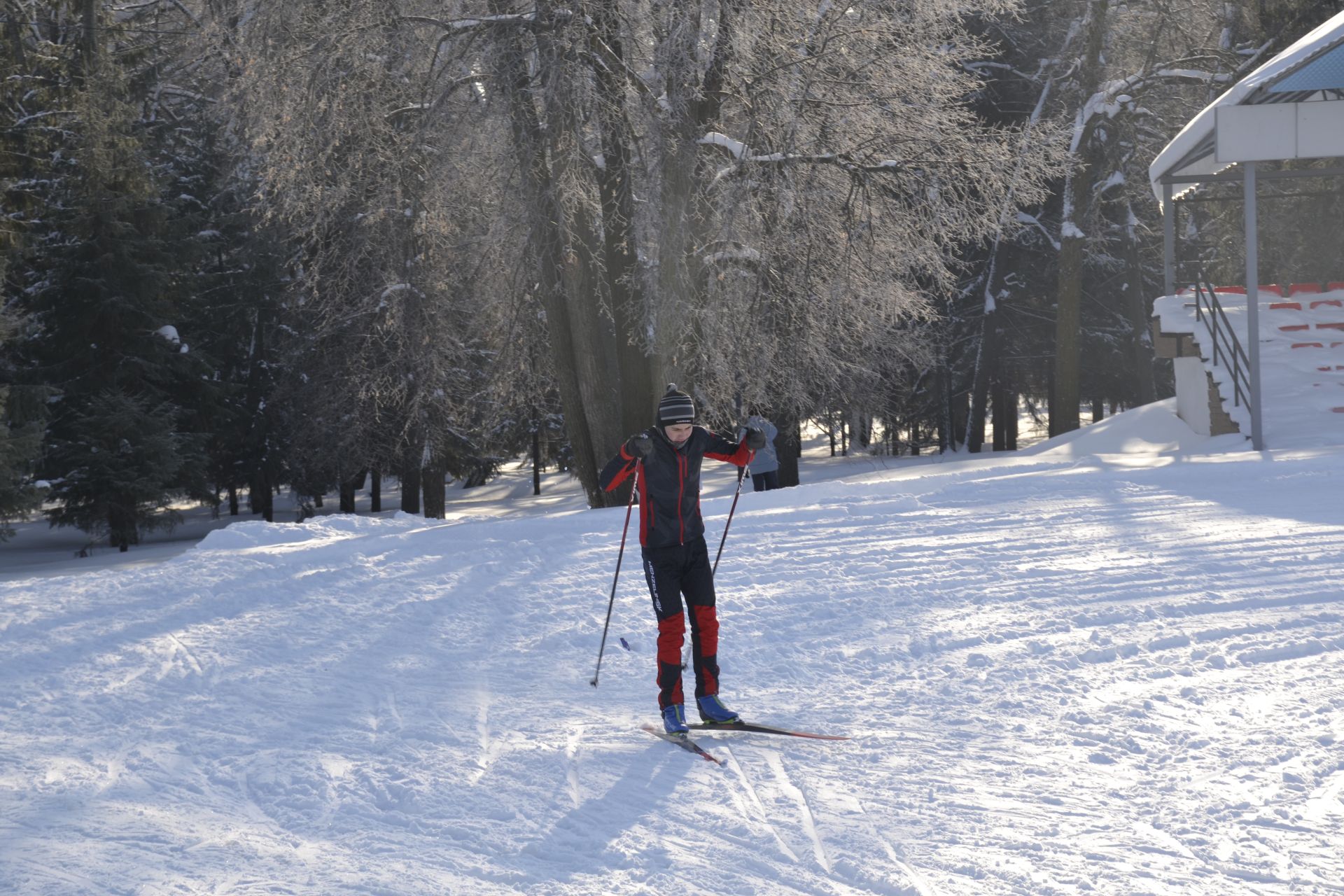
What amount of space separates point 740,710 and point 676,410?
1730 mm

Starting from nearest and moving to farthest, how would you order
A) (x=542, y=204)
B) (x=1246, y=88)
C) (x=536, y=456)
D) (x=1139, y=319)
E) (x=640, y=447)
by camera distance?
(x=640, y=447), (x=542, y=204), (x=1246, y=88), (x=1139, y=319), (x=536, y=456)

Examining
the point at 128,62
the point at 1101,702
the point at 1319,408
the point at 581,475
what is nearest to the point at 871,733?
the point at 1101,702

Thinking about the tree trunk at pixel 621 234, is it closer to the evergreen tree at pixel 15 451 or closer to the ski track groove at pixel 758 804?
the ski track groove at pixel 758 804

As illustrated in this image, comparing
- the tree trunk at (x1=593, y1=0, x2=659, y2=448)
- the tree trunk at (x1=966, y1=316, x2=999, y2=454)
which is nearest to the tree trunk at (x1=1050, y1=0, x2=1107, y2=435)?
the tree trunk at (x1=966, y1=316, x2=999, y2=454)

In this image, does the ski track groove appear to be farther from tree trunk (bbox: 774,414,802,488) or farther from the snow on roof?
tree trunk (bbox: 774,414,802,488)

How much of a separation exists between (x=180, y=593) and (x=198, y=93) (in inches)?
Result: 863

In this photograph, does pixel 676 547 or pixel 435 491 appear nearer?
pixel 676 547

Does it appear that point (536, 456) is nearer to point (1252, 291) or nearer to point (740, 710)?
point (1252, 291)

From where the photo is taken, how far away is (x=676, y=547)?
21.0 ft

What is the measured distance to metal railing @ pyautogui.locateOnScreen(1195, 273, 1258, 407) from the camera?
16391 millimetres

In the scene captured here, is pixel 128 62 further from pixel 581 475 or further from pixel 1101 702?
pixel 1101 702

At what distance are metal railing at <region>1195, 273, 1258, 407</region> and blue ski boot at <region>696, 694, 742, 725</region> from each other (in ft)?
38.5

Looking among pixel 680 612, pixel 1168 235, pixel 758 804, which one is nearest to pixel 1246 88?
pixel 1168 235

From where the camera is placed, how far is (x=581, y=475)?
17188 mm
